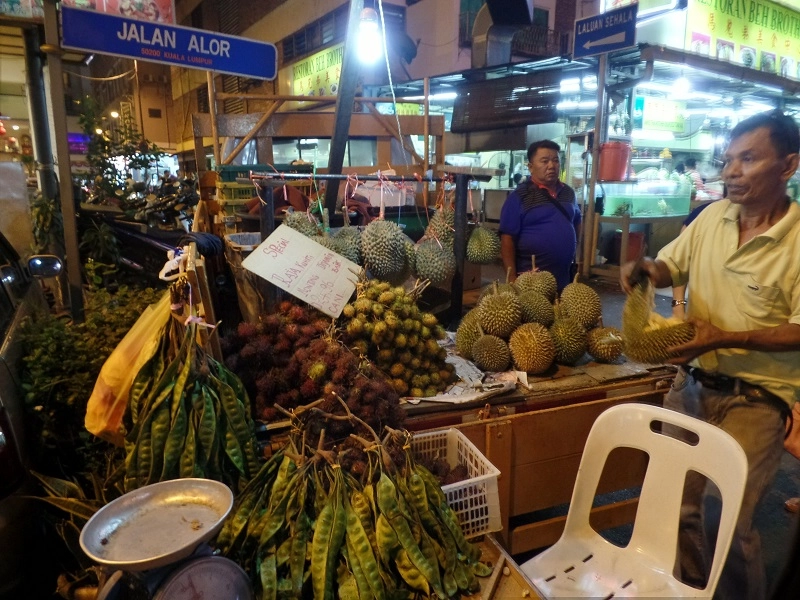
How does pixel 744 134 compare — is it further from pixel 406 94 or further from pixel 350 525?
pixel 406 94

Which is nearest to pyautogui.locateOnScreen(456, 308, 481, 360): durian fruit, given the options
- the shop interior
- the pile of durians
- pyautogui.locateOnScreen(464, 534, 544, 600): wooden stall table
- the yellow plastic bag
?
the pile of durians

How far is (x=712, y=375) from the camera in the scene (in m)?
2.39

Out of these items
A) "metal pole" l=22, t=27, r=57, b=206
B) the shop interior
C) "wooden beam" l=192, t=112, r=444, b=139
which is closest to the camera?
"wooden beam" l=192, t=112, r=444, b=139

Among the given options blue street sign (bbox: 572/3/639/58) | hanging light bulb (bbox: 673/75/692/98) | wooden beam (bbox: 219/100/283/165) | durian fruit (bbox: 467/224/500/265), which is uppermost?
blue street sign (bbox: 572/3/639/58)

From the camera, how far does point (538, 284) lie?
10.3 feet

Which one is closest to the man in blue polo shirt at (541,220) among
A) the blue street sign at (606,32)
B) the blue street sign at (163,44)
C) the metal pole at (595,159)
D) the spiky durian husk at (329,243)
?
the spiky durian husk at (329,243)

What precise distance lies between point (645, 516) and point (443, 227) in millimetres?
1968

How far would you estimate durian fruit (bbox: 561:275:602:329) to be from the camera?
296 centimetres

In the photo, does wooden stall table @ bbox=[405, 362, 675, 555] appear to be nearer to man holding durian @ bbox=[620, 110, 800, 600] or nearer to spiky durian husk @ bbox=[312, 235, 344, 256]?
man holding durian @ bbox=[620, 110, 800, 600]

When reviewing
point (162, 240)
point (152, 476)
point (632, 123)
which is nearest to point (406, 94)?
point (632, 123)

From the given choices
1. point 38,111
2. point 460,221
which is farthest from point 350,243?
point 38,111

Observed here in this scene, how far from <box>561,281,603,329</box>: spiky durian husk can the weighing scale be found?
82.2 inches

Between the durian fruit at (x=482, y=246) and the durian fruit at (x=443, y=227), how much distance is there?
0.45 ft

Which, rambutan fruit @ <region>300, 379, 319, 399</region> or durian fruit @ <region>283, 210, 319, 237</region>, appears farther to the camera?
durian fruit @ <region>283, 210, 319, 237</region>
